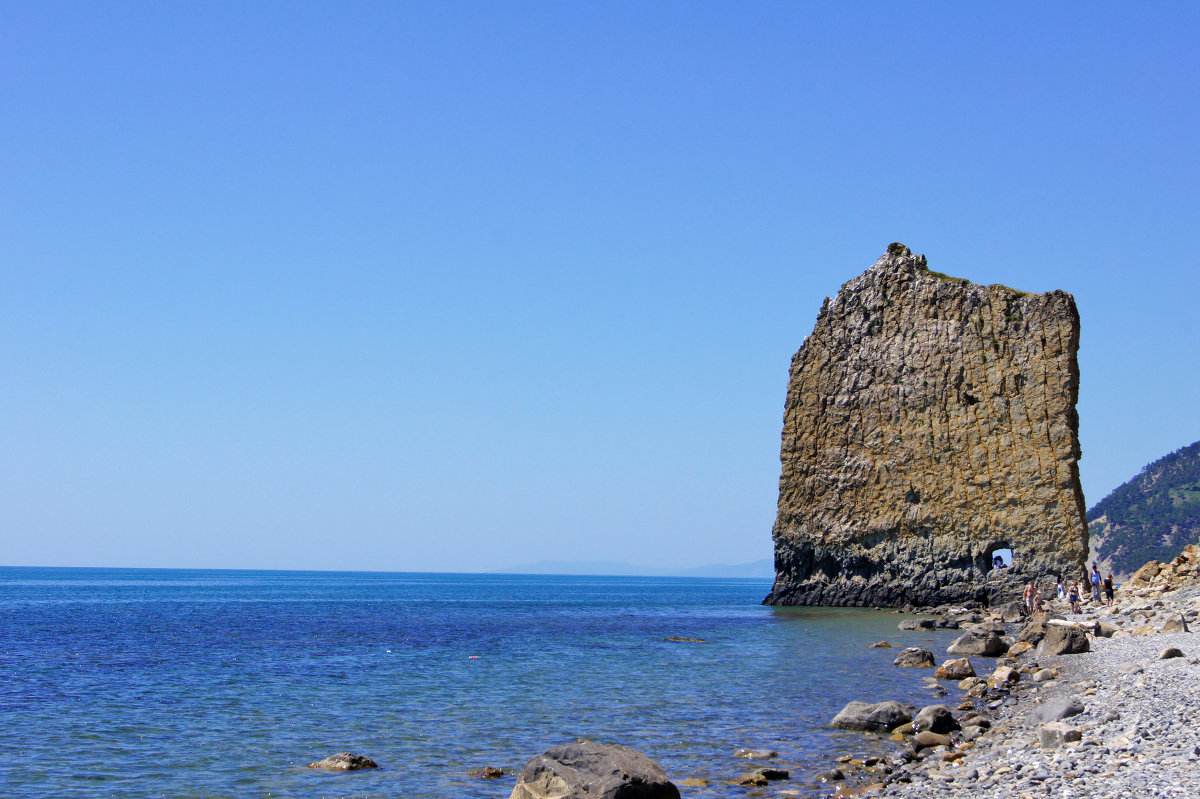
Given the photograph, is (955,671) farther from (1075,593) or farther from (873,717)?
(1075,593)

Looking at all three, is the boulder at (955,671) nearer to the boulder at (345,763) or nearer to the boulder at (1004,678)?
the boulder at (1004,678)

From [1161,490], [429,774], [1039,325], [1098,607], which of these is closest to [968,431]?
[1039,325]

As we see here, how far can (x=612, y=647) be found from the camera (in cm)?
4022

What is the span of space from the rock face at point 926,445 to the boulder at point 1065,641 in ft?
75.9

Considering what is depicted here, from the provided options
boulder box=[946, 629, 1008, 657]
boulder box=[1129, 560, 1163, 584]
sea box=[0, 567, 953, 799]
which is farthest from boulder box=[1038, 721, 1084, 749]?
boulder box=[1129, 560, 1163, 584]

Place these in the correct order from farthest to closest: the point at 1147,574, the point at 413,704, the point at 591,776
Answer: the point at 1147,574 → the point at 413,704 → the point at 591,776

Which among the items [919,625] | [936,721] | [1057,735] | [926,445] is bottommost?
[919,625]

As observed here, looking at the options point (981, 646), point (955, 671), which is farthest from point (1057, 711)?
point (981, 646)

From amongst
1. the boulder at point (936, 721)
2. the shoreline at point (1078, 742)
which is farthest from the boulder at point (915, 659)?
the boulder at point (936, 721)

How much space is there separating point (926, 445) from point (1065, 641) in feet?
94.9

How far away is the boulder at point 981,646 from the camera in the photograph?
1251 inches

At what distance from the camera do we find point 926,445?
56875mm

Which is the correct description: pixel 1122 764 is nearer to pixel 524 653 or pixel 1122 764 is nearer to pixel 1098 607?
pixel 524 653

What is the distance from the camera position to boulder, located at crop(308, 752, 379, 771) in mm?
16812
